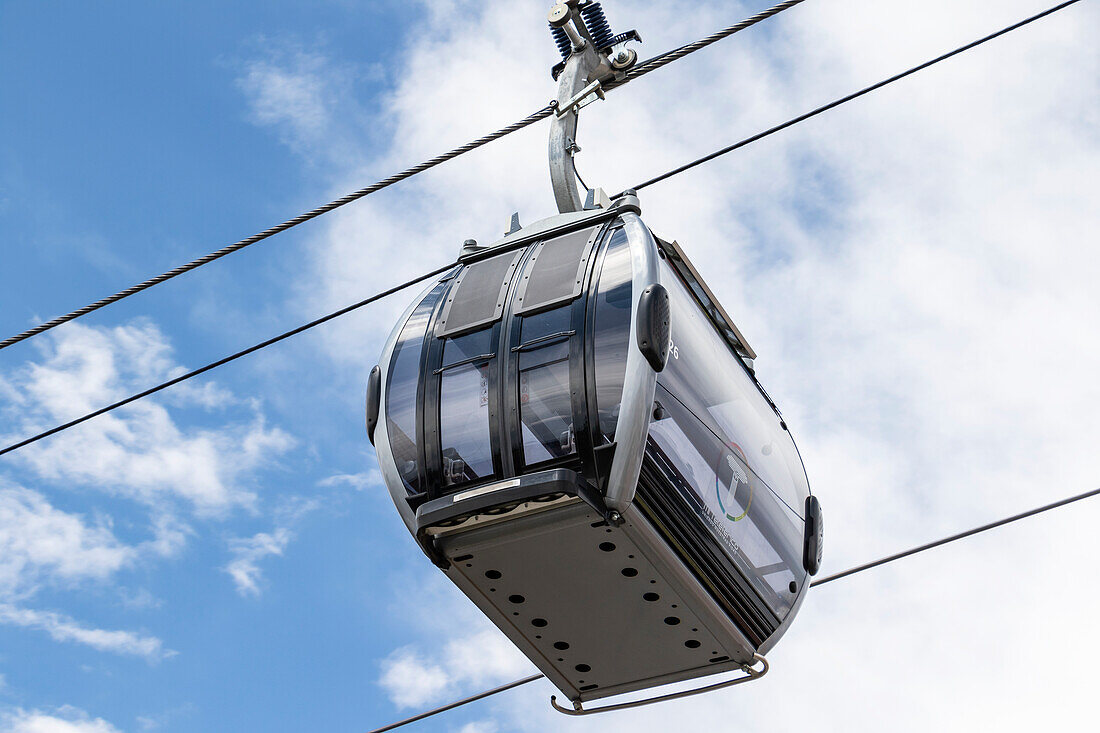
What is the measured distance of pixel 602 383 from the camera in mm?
7039

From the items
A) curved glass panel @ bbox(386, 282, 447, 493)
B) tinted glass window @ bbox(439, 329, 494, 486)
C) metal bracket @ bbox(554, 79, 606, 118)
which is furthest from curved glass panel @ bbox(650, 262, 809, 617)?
metal bracket @ bbox(554, 79, 606, 118)

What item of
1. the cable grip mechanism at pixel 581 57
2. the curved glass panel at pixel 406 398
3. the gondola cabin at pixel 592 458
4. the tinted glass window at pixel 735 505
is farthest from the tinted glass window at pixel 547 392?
the cable grip mechanism at pixel 581 57

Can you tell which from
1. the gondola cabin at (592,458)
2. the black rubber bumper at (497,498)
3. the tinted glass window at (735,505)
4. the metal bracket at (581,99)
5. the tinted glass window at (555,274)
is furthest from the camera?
the metal bracket at (581,99)

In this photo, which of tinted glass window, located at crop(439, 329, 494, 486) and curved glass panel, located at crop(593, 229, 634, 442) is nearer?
curved glass panel, located at crop(593, 229, 634, 442)

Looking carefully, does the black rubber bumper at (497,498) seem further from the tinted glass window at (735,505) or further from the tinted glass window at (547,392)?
the tinted glass window at (735,505)

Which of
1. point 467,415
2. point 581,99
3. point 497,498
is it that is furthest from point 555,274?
point 581,99

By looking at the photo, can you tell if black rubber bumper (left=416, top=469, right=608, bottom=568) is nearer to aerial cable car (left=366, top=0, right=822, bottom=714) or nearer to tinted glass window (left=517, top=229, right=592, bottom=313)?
aerial cable car (left=366, top=0, right=822, bottom=714)

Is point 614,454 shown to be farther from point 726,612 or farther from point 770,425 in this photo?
point 770,425

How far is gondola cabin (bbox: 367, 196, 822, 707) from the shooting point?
705cm

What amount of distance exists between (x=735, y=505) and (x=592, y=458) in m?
1.05

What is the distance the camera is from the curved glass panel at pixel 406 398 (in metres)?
7.55

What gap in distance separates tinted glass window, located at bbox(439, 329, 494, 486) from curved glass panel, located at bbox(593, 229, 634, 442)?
59 cm

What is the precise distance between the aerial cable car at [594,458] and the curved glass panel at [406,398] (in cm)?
1

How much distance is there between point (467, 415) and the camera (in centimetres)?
741
